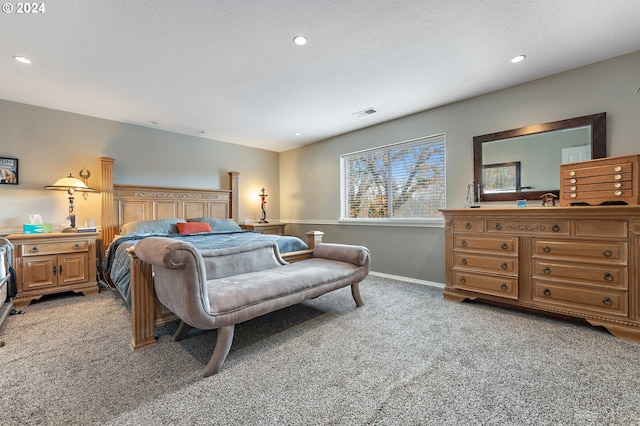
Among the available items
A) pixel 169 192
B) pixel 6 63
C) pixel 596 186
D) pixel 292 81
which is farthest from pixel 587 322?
pixel 6 63

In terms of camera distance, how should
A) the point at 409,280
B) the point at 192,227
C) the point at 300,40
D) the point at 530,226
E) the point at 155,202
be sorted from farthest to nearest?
the point at 155,202, the point at 192,227, the point at 409,280, the point at 530,226, the point at 300,40

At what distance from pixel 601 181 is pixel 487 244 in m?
1.05

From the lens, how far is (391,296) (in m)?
3.28

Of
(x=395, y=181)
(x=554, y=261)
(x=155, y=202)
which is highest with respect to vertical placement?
(x=395, y=181)

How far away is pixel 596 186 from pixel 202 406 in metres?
3.47

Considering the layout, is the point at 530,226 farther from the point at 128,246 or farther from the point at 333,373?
the point at 128,246

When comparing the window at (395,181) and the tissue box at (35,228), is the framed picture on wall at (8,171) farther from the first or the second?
the window at (395,181)

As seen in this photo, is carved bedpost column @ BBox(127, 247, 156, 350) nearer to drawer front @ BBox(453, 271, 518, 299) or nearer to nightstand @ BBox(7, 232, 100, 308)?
nightstand @ BBox(7, 232, 100, 308)

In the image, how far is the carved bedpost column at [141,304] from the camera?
6.68 ft

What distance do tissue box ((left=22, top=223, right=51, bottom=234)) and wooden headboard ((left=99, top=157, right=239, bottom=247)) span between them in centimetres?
58

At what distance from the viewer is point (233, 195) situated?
5324 millimetres

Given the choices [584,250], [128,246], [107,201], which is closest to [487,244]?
[584,250]

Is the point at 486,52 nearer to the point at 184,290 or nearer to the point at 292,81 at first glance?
the point at 292,81

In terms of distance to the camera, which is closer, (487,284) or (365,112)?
(487,284)
